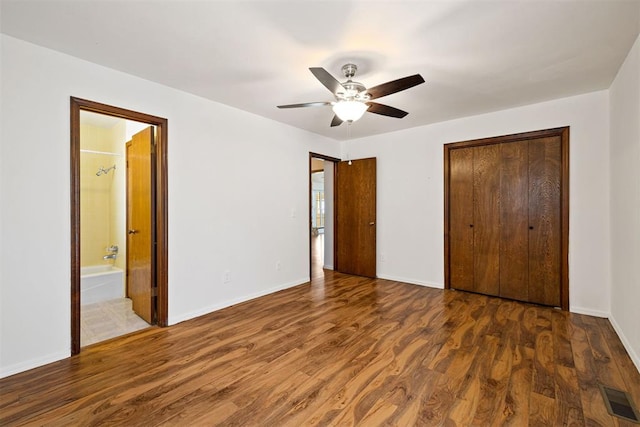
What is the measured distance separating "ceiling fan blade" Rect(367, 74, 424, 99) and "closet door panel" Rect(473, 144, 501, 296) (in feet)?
7.67

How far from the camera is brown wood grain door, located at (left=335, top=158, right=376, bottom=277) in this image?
4984 mm

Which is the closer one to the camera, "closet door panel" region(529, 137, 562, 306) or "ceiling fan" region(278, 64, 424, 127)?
"ceiling fan" region(278, 64, 424, 127)

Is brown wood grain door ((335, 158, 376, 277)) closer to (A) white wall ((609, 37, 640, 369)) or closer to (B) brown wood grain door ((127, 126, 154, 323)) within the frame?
(A) white wall ((609, 37, 640, 369))

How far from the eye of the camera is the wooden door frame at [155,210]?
7.84 feet

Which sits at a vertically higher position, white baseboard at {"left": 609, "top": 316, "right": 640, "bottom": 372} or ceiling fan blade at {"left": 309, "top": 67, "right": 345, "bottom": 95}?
ceiling fan blade at {"left": 309, "top": 67, "right": 345, "bottom": 95}

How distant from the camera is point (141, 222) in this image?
322 centimetres

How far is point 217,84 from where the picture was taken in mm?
2910

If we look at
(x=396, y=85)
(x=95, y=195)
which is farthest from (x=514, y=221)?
(x=95, y=195)

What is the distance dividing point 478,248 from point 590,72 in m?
2.24

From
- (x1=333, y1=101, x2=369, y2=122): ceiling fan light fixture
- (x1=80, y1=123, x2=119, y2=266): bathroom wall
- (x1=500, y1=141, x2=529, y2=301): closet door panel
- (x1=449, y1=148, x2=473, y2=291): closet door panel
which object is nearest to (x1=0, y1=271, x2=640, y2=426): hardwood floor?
(x1=500, y1=141, x2=529, y2=301): closet door panel

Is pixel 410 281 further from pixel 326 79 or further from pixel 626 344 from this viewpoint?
pixel 326 79

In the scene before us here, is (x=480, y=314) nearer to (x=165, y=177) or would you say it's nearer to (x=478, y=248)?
(x=478, y=248)

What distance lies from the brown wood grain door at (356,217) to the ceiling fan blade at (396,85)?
2655 mm

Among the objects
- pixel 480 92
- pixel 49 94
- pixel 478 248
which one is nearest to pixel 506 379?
pixel 478 248
